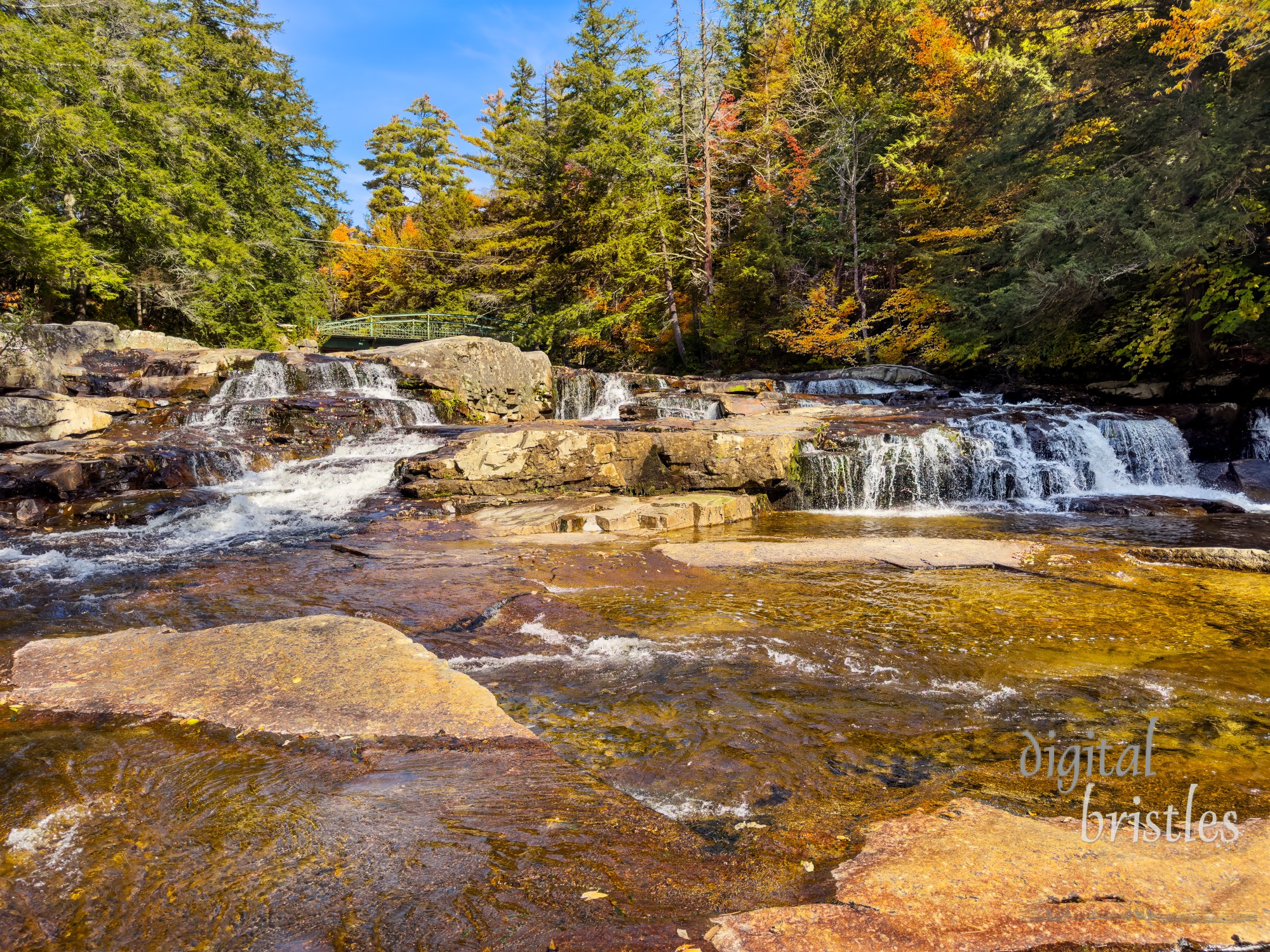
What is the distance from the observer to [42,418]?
11.1 m

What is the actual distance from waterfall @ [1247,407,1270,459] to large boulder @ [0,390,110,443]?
22.6 metres

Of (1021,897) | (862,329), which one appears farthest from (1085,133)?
(1021,897)

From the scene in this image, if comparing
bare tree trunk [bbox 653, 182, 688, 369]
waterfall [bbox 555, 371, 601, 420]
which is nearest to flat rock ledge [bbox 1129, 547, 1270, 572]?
waterfall [bbox 555, 371, 601, 420]

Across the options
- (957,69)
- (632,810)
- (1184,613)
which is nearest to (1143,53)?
(957,69)

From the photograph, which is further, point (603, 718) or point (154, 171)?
point (154, 171)

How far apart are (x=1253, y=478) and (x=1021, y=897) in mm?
12767

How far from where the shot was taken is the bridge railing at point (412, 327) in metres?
29.1

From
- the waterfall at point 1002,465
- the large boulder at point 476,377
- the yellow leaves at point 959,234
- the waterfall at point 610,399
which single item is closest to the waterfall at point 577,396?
the waterfall at point 610,399

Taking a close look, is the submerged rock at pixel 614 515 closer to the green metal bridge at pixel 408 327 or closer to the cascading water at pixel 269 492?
the cascading water at pixel 269 492

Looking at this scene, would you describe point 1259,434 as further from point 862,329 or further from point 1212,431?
point 862,329

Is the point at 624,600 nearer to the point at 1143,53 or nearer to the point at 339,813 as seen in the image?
the point at 339,813

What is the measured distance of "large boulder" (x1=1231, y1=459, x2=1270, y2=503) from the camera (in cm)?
1010

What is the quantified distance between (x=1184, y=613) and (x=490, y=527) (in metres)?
7.35

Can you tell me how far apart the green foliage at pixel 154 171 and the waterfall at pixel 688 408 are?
1498 centimetres
